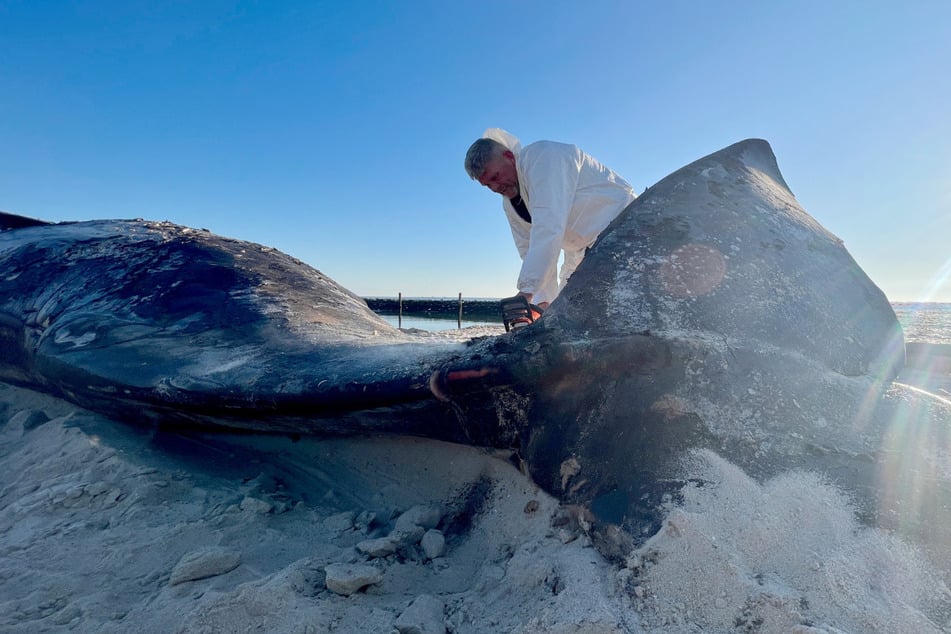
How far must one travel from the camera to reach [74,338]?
2.62 meters

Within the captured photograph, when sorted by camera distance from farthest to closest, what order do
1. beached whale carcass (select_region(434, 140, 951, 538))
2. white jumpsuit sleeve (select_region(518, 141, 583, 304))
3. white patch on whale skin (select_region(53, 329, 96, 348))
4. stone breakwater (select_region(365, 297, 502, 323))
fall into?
stone breakwater (select_region(365, 297, 502, 323)), white jumpsuit sleeve (select_region(518, 141, 583, 304)), white patch on whale skin (select_region(53, 329, 96, 348)), beached whale carcass (select_region(434, 140, 951, 538))

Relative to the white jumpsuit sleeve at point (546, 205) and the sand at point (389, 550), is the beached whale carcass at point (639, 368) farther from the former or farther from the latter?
the white jumpsuit sleeve at point (546, 205)

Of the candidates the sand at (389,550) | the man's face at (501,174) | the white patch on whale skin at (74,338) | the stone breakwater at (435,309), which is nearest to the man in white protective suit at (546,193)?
the man's face at (501,174)

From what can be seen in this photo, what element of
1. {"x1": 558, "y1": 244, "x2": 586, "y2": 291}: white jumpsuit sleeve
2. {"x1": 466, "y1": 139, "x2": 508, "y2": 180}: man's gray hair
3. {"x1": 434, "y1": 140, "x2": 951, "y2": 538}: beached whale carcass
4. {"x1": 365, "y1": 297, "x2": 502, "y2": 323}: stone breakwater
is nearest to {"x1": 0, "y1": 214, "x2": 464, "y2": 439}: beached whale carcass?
{"x1": 434, "y1": 140, "x2": 951, "y2": 538}: beached whale carcass

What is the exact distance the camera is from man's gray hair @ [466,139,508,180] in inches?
122

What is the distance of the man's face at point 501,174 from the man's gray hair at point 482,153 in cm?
3

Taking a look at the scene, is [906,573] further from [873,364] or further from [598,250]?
[598,250]

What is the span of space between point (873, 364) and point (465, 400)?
1.36 meters

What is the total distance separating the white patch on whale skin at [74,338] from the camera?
102 inches

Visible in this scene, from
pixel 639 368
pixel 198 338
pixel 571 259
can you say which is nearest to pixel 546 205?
pixel 571 259

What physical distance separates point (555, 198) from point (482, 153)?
0.56 metres

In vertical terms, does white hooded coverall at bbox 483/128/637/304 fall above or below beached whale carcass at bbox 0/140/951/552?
above

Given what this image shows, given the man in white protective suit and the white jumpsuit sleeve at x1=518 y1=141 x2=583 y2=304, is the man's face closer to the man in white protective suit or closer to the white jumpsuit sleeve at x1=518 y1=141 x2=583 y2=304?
the man in white protective suit

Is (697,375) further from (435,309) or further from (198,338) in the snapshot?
(435,309)
